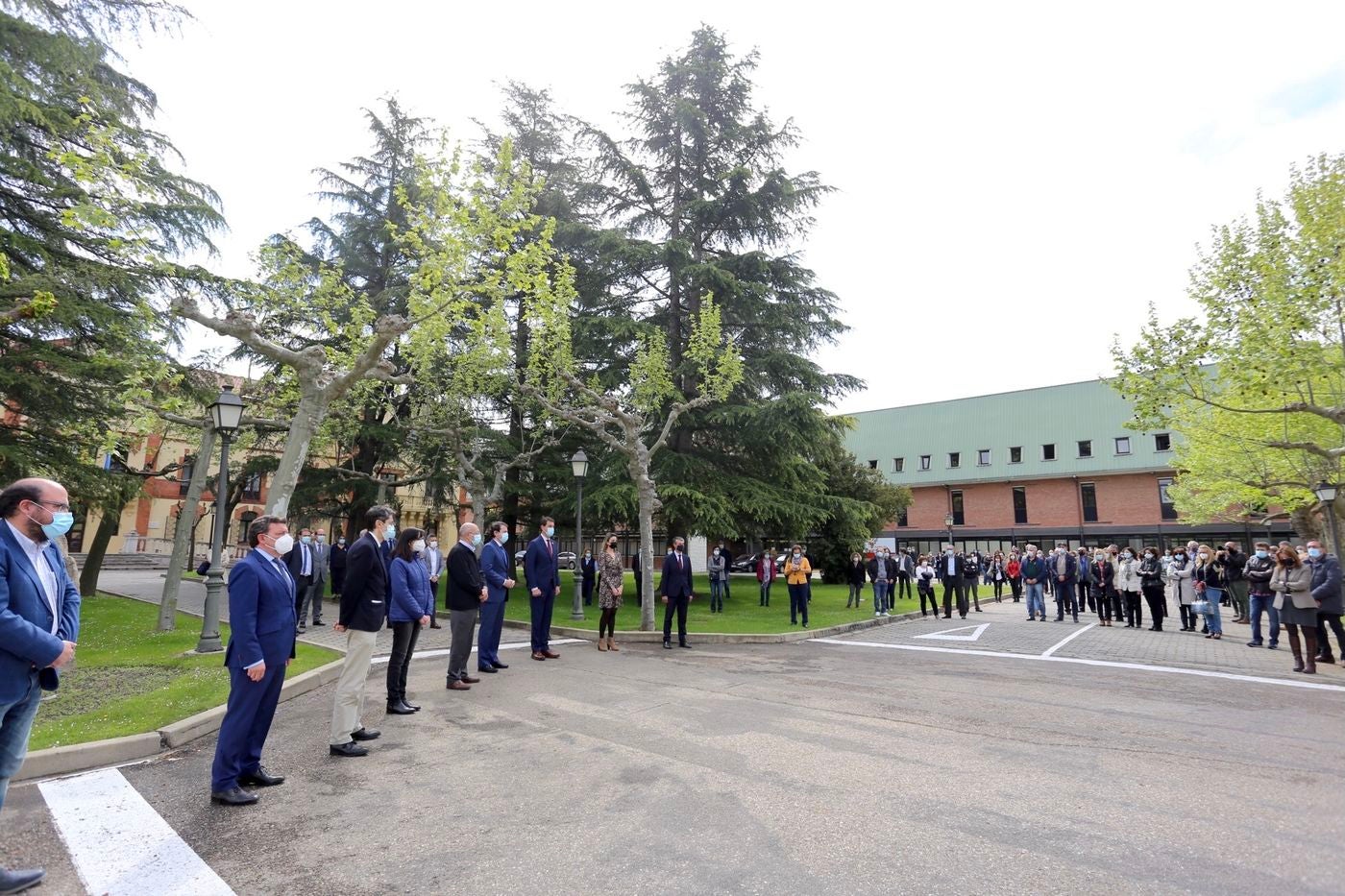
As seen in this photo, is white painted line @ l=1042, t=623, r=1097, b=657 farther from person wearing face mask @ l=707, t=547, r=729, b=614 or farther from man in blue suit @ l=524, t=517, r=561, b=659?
man in blue suit @ l=524, t=517, r=561, b=659

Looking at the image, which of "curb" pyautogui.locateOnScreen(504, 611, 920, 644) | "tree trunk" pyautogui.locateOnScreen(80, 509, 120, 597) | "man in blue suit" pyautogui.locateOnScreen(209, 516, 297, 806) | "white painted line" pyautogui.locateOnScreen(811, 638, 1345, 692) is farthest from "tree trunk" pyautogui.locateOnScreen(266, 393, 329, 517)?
"tree trunk" pyautogui.locateOnScreen(80, 509, 120, 597)

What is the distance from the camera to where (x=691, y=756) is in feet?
17.3

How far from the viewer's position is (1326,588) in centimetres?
932

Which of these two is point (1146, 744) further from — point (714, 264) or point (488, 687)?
point (714, 264)

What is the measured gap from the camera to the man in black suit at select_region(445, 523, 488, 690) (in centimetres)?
799

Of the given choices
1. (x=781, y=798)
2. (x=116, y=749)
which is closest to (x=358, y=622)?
(x=116, y=749)

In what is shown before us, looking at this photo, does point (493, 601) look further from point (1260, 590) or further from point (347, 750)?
point (1260, 590)

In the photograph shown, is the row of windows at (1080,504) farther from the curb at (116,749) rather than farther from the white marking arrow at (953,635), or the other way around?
the curb at (116,749)

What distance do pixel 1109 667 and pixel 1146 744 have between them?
16.5 feet

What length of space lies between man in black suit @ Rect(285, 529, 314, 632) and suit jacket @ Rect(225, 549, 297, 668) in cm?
796

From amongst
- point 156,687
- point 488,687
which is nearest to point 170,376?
point 156,687

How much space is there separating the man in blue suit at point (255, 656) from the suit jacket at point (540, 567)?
4751 mm

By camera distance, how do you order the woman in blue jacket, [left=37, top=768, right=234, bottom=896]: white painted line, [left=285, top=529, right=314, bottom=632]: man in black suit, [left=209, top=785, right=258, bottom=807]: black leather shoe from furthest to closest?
[left=285, top=529, right=314, bottom=632]: man in black suit, the woman in blue jacket, [left=209, top=785, right=258, bottom=807]: black leather shoe, [left=37, top=768, right=234, bottom=896]: white painted line

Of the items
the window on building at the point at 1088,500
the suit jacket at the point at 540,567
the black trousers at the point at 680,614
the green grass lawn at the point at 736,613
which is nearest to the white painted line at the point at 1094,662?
the green grass lawn at the point at 736,613
